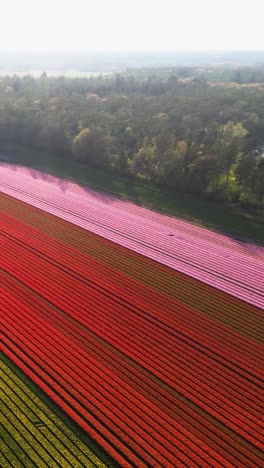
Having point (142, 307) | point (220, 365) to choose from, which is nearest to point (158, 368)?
point (220, 365)

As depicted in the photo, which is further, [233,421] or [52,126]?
[52,126]

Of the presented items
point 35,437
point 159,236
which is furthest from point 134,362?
point 159,236

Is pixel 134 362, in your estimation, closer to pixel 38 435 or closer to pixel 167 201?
pixel 38 435

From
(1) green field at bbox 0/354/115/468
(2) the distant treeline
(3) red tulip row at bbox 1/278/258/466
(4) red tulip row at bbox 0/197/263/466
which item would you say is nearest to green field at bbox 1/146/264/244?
(2) the distant treeline

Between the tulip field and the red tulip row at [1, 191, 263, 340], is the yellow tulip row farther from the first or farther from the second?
the red tulip row at [1, 191, 263, 340]

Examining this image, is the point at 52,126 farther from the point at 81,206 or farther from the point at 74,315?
the point at 74,315
